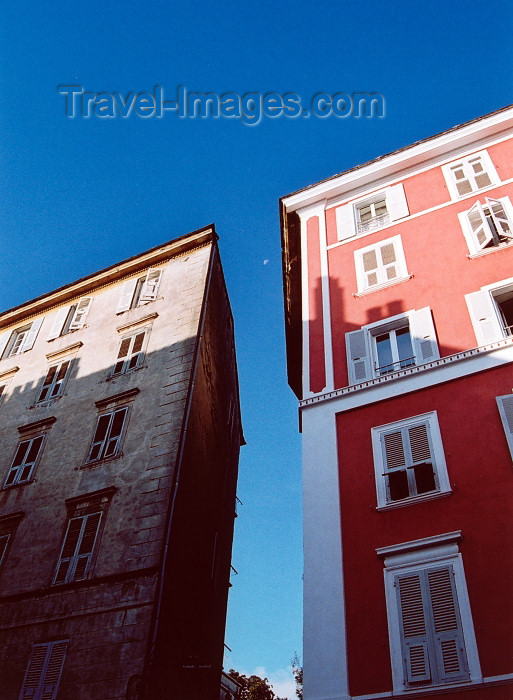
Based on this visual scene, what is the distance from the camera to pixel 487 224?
16219mm

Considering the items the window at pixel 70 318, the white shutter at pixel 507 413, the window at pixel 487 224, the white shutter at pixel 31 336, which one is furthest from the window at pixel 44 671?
the window at pixel 487 224

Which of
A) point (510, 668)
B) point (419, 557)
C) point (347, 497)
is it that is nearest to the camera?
point (510, 668)

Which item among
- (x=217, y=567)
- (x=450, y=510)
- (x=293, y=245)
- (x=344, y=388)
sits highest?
(x=293, y=245)

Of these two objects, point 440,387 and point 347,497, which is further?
point 440,387

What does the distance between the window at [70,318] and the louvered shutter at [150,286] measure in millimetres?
2637

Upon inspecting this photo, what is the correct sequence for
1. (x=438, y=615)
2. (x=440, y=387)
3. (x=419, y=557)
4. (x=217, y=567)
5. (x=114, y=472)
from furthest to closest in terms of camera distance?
1. (x=217, y=567)
2. (x=114, y=472)
3. (x=440, y=387)
4. (x=419, y=557)
5. (x=438, y=615)

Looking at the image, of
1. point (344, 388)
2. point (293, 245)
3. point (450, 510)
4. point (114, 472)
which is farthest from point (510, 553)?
point (293, 245)

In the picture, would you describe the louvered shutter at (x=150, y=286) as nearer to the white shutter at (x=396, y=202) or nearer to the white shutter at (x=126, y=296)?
the white shutter at (x=126, y=296)

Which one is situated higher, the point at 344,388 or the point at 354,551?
the point at 344,388

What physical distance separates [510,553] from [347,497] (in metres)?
3.33

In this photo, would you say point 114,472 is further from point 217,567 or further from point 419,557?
point 419,557

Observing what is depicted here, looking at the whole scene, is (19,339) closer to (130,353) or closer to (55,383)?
(55,383)

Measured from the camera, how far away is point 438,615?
992 cm

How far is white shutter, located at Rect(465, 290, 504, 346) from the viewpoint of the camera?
13.8 metres
